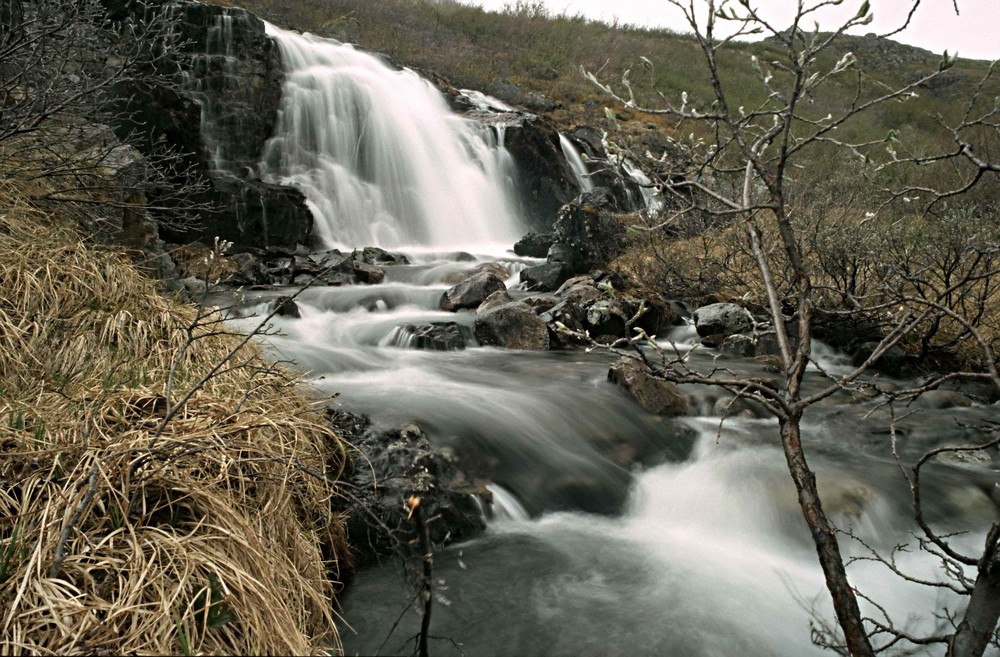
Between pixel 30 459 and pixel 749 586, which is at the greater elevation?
pixel 30 459

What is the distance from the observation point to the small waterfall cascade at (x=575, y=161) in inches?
852

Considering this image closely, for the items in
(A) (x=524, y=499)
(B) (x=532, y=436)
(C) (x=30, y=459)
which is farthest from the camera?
(B) (x=532, y=436)

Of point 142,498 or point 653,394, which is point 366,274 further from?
point 142,498

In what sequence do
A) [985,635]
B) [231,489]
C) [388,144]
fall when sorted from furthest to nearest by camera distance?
[388,144] < [231,489] < [985,635]

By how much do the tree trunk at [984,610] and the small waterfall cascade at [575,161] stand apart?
66.0 feet

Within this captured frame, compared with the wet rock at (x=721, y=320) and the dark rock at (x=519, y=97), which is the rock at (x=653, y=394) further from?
the dark rock at (x=519, y=97)

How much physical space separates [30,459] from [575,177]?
66.6 feet

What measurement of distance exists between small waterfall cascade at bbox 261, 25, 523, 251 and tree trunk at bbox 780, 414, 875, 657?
1323cm

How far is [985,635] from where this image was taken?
6.32ft

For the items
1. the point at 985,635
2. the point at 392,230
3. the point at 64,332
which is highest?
the point at 985,635

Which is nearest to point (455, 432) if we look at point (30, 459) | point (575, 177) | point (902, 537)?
point (30, 459)

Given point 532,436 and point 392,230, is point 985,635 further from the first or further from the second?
point 392,230

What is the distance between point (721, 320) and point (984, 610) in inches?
291

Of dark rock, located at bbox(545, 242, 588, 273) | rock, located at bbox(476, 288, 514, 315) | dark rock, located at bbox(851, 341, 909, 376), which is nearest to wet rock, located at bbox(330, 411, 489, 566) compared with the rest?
rock, located at bbox(476, 288, 514, 315)
